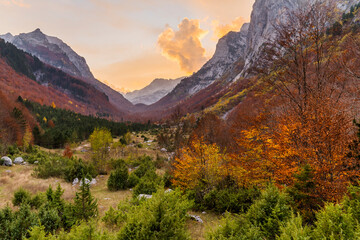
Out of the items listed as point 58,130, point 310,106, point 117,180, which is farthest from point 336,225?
point 58,130

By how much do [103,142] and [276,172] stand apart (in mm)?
29073

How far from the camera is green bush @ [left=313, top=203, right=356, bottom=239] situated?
3.71 m

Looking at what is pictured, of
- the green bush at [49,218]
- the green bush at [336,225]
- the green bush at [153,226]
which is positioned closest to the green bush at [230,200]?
the green bush at [153,226]

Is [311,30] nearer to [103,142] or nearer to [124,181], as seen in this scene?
[124,181]

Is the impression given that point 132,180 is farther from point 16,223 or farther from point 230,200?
point 16,223

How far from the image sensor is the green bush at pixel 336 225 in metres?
3.71

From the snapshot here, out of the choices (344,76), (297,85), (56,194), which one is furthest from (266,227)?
(344,76)

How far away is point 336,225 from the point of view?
12.9 ft

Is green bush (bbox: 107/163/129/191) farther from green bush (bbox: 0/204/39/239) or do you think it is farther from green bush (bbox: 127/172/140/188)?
green bush (bbox: 0/204/39/239)

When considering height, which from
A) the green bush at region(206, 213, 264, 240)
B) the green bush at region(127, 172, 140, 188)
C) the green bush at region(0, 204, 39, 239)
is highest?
the green bush at region(206, 213, 264, 240)

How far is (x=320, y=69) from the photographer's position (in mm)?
11844

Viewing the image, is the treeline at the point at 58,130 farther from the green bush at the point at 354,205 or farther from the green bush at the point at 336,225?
the green bush at the point at 354,205

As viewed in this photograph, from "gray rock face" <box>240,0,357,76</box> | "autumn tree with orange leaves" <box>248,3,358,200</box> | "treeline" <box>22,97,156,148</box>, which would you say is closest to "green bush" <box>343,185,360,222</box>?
"autumn tree with orange leaves" <box>248,3,358,200</box>

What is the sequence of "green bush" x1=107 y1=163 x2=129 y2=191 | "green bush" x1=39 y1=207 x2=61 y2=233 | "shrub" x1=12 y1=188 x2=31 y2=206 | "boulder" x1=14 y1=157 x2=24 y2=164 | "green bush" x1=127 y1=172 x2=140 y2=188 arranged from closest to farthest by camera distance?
"green bush" x1=39 y1=207 x2=61 y2=233 < "shrub" x1=12 y1=188 x2=31 y2=206 < "green bush" x1=107 y1=163 x2=129 y2=191 < "green bush" x1=127 y1=172 x2=140 y2=188 < "boulder" x1=14 y1=157 x2=24 y2=164
